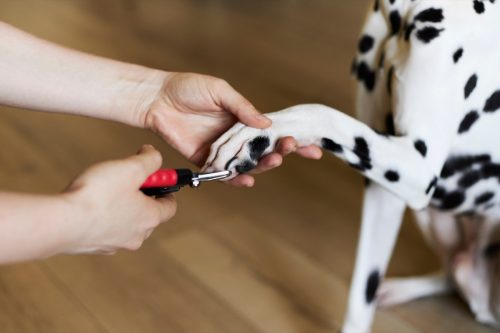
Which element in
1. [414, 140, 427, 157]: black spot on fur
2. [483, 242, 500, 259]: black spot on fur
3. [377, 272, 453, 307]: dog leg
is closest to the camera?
[414, 140, 427, 157]: black spot on fur

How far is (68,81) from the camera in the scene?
3.64ft

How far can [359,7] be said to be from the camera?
3508 millimetres

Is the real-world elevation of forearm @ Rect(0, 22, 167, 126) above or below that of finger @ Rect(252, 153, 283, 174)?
above

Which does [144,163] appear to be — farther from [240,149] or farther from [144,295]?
[144,295]

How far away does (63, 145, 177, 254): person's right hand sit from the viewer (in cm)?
82

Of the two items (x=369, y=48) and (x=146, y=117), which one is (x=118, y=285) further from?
(x=369, y=48)

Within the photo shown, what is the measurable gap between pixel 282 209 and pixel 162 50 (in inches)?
51.8

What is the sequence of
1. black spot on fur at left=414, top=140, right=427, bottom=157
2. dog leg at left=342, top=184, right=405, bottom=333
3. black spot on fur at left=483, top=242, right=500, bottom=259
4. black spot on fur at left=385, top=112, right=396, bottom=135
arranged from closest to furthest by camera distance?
black spot on fur at left=414, top=140, right=427, bottom=157, black spot on fur at left=385, top=112, right=396, bottom=135, dog leg at left=342, top=184, right=405, bottom=333, black spot on fur at left=483, top=242, right=500, bottom=259

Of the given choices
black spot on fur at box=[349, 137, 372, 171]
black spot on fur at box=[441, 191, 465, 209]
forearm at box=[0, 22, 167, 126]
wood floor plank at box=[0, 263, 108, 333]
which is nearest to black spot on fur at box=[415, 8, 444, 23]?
black spot on fur at box=[349, 137, 372, 171]

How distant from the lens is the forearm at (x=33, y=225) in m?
0.77

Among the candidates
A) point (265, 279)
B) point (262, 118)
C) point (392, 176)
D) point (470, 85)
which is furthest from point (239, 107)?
point (265, 279)

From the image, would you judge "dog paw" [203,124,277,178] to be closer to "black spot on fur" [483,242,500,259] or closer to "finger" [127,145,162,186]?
"finger" [127,145,162,186]

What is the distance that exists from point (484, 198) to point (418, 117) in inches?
10.9

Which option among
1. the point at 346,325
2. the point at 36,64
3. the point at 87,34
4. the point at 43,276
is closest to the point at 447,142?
the point at 346,325
